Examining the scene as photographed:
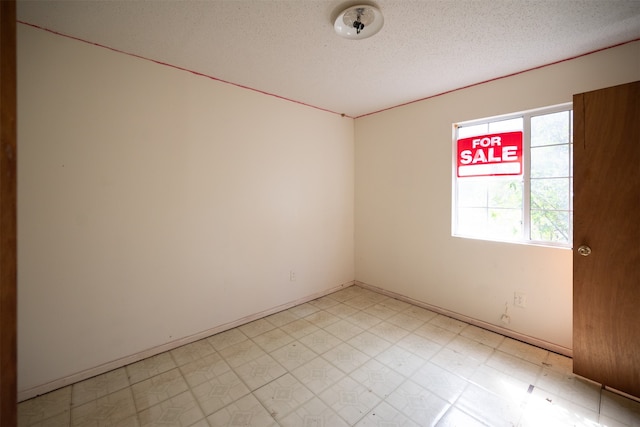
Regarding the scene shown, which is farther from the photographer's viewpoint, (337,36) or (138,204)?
(138,204)

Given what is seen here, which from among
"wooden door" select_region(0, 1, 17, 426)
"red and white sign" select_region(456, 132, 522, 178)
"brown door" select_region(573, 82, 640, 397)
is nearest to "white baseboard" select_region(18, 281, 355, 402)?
"wooden door" select_region(0, 1, 17, 426)

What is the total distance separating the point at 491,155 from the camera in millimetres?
2695

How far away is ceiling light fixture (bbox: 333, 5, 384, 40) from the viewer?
1644 mm

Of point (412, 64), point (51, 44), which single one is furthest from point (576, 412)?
point (51, 44)

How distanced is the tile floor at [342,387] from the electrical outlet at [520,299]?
36 centimetres

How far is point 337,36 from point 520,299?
9.21 feet

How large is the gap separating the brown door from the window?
406mm

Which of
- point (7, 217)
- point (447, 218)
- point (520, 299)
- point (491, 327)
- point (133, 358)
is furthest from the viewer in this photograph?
point (447, 218)

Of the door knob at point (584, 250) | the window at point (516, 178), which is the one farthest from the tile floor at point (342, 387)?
the window at point (516, 178)

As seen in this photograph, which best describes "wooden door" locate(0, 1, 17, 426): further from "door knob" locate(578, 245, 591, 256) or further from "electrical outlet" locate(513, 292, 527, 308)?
"electrical outlet" locate(513, 292, 527, 308)

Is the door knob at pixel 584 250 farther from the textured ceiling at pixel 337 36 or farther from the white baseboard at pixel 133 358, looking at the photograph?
the white baseboard at pixel 133 358

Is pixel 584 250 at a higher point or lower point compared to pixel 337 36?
lower

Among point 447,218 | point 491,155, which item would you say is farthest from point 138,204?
point 491,155

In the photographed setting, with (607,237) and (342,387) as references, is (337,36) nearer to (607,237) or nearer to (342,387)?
(607,237)
